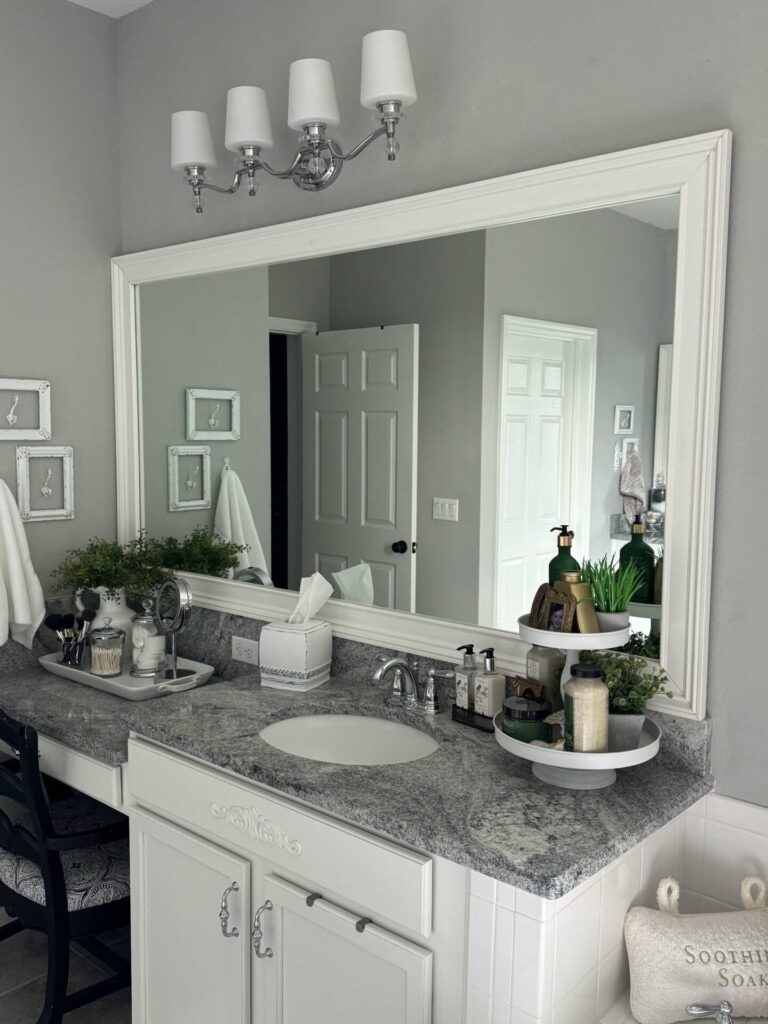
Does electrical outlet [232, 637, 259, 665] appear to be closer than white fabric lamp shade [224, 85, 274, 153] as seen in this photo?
No

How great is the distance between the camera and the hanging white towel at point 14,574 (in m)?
2.43

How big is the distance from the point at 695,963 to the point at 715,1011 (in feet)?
0.24

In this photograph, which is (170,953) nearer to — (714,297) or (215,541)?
(215,541)

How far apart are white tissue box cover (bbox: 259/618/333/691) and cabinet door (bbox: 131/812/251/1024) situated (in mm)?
432

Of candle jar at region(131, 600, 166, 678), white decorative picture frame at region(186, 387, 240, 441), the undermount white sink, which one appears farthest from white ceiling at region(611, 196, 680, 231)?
candle jar at region(131, 600, 166, 678)

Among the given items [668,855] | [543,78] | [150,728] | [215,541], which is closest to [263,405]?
[215,541]

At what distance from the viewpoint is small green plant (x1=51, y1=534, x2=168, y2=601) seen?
248cm

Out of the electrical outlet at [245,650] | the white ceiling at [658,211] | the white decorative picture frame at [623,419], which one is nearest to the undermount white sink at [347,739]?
the electrical outlet at [245,650]

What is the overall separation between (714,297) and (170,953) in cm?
172

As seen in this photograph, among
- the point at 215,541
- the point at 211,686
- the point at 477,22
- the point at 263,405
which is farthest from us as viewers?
the point at 215,541

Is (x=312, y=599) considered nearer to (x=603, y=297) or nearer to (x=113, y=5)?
(x=603, y=297)

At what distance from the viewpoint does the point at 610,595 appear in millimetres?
1639

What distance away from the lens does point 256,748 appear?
1.77 meters

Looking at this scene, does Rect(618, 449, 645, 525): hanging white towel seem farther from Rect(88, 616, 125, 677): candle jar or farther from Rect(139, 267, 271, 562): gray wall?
Rect(88, 616, 125, 677): candle jar
